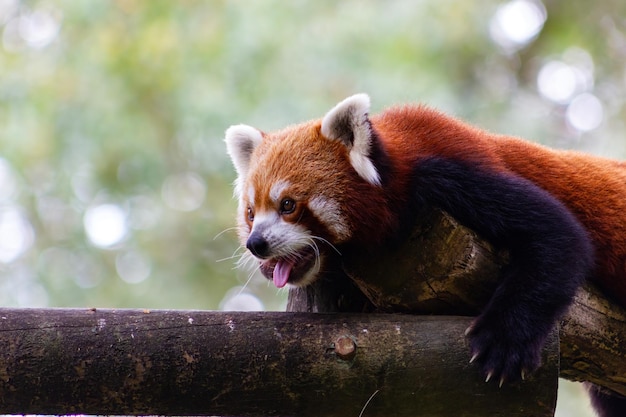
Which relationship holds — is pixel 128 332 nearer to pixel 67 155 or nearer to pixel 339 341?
pixel 339 341

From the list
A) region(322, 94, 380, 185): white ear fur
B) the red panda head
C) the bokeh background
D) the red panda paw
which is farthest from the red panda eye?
the bokeh background

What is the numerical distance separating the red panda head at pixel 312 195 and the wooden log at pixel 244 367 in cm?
39

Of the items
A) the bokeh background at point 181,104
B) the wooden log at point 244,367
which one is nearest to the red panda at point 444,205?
the wooden log at point 244,367

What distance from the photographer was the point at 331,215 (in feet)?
9.27

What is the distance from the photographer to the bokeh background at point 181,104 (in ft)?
21.4

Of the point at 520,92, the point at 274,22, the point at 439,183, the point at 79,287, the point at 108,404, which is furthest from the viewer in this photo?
the point at 520,92

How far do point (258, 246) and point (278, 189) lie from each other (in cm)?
25

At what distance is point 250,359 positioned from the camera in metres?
2.36

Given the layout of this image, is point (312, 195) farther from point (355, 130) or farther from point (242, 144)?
point (242, 144)

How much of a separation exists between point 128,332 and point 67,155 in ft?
15.4

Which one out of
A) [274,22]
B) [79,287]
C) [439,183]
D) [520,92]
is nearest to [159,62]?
[274,22]

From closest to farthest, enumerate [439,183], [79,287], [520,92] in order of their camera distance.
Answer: [439,183] → [79,287] → [520,92]

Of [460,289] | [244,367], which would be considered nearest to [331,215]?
[460,289]

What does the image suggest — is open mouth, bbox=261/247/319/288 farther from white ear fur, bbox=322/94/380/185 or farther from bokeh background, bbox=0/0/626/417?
bokeh background, bbox=0/0/626/417
